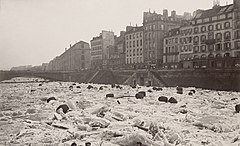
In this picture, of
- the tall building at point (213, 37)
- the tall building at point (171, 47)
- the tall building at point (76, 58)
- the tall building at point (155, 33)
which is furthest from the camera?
the tall building at point (76, 58)

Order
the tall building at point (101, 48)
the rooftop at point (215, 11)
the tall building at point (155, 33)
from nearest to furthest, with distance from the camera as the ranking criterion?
the rooftop at point (215, 11)
the tall building at point (155, 33)
the tall building at point (101, 48)

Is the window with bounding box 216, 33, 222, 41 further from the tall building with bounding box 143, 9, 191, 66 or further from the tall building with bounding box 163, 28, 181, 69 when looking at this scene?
the tall building with bounding box 143, 9, 191, 66

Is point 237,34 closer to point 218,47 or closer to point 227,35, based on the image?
point 227,35

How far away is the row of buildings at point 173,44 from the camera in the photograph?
34.1 m

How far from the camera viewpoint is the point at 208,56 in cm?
3644

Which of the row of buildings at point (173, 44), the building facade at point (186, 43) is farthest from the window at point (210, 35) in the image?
the building facade at point (186, 43)

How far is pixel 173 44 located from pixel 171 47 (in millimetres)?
719

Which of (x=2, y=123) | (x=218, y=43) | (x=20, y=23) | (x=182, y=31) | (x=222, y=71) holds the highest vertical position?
(x=182, y=31)

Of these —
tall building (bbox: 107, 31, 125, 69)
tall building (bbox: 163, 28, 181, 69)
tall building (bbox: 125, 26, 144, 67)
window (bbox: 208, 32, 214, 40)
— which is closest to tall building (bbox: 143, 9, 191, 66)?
tall building (bbox: 125, 26, 144, 67)

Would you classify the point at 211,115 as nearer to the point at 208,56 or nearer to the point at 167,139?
the point at 167,139

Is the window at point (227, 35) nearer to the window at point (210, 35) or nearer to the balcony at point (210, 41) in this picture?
the balcony at point (210, 41)

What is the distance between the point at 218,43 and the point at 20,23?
30683 mm

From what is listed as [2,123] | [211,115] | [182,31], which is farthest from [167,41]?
[2,123]

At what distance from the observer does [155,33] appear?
48.0m
